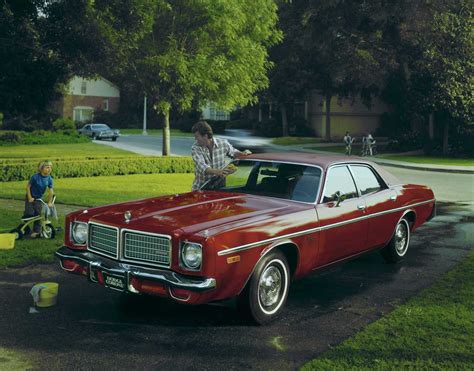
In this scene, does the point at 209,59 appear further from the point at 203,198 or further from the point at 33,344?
the point at 33,344

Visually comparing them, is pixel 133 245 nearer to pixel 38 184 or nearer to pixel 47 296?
pixel 47 296

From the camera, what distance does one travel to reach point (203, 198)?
675 cm

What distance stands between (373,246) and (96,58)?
54.5 ft

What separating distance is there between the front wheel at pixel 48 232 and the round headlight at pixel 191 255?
16.1 feet

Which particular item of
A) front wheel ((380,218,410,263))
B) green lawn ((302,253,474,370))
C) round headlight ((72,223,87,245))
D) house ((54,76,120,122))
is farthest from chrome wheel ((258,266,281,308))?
house ((54,76,120,122))

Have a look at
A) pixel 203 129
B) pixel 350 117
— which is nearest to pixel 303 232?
pixel 203 129

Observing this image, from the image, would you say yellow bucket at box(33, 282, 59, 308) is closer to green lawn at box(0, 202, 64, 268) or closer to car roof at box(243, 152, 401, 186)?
green lawn at box(0, 202, 64, 268)

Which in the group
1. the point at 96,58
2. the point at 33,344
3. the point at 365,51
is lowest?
the point at 33,344

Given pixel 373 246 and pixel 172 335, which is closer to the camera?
pixel 172 335

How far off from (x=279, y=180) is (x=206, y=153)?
153 cm

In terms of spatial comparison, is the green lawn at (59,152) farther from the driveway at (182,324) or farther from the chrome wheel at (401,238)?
the driveway at (182,324)

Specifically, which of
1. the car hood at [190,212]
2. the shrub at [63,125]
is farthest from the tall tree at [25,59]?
the shrub at [63,125]

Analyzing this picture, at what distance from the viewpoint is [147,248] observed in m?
5.47

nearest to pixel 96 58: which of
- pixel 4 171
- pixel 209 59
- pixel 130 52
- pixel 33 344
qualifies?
pixel 130 52
